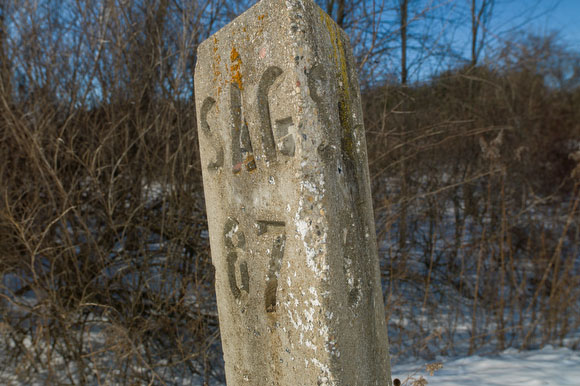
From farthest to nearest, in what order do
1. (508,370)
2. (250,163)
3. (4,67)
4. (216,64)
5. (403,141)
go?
(403,141)
(4,67)
(508,370)
(216,64)
(250,163)

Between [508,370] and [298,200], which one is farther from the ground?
[298,200]

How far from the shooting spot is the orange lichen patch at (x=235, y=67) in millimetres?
1335

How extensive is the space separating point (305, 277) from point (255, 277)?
0.25m

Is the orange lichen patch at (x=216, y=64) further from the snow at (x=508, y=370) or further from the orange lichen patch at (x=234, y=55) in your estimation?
the snow at (x=508, y=370)

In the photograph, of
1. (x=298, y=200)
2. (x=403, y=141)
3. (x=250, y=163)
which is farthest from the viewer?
(x=403, y=141)

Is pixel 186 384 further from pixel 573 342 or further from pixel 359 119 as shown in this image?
pixel 573 342

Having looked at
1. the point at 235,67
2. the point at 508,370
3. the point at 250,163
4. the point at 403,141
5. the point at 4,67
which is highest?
the point at 4,67

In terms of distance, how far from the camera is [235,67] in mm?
1352

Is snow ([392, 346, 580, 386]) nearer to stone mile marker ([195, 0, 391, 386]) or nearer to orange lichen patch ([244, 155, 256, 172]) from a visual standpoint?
stone mile marker ([195, 0, 391, 386])

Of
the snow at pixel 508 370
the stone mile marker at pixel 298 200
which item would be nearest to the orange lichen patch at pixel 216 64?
the stone mile marker at pixel 298 200

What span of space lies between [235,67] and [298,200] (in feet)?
1.67

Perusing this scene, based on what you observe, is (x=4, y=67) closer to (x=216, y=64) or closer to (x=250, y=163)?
(x=216, y=64)

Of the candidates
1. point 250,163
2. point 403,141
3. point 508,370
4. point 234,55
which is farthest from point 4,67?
point 508,370

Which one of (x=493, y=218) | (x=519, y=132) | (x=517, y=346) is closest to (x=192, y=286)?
(x=517, y=346)
